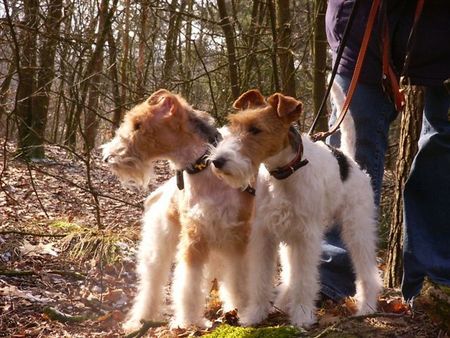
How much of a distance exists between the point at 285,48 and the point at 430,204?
5.26 metres

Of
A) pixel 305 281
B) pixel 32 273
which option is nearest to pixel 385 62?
pixel 305 281

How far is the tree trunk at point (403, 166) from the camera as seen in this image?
4.50m

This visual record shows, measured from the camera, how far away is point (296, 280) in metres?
3.34

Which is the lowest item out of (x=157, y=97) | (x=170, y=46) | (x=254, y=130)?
(x=254, y=130)

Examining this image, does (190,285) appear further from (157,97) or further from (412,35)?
(412,35)

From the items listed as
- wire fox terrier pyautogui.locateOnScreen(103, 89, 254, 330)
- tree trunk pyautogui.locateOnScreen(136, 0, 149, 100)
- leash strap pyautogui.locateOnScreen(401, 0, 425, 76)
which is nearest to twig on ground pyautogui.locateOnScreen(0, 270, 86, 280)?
wire fox terrier pyautogui.locateOnScreen(103, 89, 254, 330)

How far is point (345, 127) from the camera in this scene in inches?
A: 152

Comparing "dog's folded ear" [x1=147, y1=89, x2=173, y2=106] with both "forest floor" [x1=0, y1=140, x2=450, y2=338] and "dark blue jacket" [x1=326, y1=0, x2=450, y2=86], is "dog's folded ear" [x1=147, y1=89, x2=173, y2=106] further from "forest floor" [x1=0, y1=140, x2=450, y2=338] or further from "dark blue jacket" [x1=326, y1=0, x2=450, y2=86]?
"forest floor" [x1=0, y1=140, x2=450, y2=338]

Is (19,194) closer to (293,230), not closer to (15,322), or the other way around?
(15,322)

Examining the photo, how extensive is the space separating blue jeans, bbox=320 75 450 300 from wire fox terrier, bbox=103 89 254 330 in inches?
37.8

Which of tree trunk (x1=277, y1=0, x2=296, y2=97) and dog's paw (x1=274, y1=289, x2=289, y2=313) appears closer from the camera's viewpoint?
dog's paw (x1=274, y1=289, x2=289, y2=313)

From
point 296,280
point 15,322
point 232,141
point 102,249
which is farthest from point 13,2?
point 296,280

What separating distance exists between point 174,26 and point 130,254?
5.89 meters

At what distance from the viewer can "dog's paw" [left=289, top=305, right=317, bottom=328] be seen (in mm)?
3283
